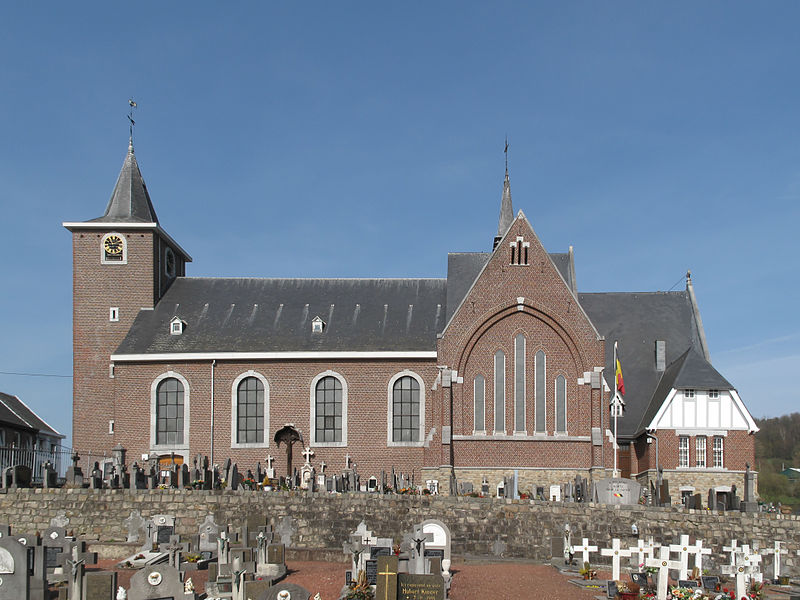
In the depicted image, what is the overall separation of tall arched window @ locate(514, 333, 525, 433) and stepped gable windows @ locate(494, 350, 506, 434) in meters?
0.45

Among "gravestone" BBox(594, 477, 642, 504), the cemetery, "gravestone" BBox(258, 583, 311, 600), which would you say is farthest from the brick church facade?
"gravestone" BBox(258, 583, 311, 600)

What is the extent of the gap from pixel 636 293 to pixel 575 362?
868 centimetres

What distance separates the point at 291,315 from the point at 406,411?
6.56m

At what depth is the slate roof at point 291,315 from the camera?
40.1 metres

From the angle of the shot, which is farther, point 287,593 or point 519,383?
point 519,383

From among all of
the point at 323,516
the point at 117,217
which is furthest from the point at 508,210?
the point at 323,516

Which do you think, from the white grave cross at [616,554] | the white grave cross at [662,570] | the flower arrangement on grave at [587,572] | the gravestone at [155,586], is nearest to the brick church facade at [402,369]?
the flower arrangement on grave at [587,572]

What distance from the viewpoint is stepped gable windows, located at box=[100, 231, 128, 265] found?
4191 centimetres

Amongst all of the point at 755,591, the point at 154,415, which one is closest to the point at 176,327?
the point at 154,415

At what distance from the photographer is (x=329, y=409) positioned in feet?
130

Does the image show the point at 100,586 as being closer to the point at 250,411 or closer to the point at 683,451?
the point at 250,411

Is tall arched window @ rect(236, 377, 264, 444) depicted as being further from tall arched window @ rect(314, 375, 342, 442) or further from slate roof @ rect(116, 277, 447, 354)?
tall arched window @ rect(314, 375, 342, 442)

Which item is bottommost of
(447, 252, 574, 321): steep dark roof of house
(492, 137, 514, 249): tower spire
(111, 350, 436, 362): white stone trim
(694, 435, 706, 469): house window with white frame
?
(694, 435, 706, 469): house window with white frame

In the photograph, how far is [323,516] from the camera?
29.3 metres
